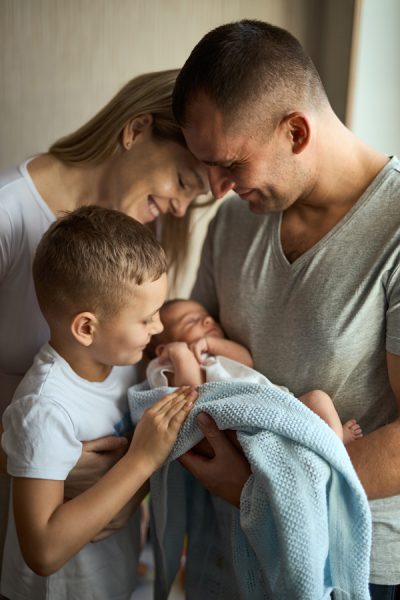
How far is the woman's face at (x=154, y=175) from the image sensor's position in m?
1.66

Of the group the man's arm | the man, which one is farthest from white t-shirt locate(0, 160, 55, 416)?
the man's arm

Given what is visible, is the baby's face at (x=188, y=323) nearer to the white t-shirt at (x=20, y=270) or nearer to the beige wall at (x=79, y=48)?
the white t-shirt at (x=20, y=270)

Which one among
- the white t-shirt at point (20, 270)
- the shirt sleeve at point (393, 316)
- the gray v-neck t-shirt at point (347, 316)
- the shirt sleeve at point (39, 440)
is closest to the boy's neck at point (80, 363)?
the shirt sleeve at point (39, 440)

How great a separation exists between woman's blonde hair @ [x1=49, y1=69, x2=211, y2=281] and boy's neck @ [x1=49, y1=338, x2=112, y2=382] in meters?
0.56

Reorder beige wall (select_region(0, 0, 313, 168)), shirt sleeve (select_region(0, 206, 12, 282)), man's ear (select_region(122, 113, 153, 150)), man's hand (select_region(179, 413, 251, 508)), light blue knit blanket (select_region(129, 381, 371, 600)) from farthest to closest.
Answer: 1. beige wall (select_region(0, 0, 313, 168))
2. man's ear (select_region(122, 113, 153, 150))
3. shirt sleeve (select_region(0, 206, 12, 282))
4. man's hand (select_region(179, 413, 251, 508))
5. light blue knit blanket (select_region(129, 381, 371, 600))

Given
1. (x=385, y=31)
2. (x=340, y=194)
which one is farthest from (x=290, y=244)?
(x=385, y=31)

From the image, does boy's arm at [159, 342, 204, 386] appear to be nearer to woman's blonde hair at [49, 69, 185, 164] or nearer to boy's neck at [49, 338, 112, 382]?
boy's neck at [49, 338, 112, 382]

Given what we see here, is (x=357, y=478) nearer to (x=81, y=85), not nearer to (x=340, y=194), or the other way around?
(x=340, y=194)

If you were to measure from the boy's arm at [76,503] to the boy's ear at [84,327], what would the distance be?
0.73 feet

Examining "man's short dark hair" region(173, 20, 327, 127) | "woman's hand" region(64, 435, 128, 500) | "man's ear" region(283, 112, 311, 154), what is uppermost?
"man's short dark hair" region(173, 20, 327, 127)

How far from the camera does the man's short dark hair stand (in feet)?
4.31

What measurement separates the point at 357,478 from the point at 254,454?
0.20 m

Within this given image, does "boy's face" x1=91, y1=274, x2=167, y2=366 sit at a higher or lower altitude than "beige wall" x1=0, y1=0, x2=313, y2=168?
lower

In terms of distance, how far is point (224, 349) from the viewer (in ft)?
5.25
